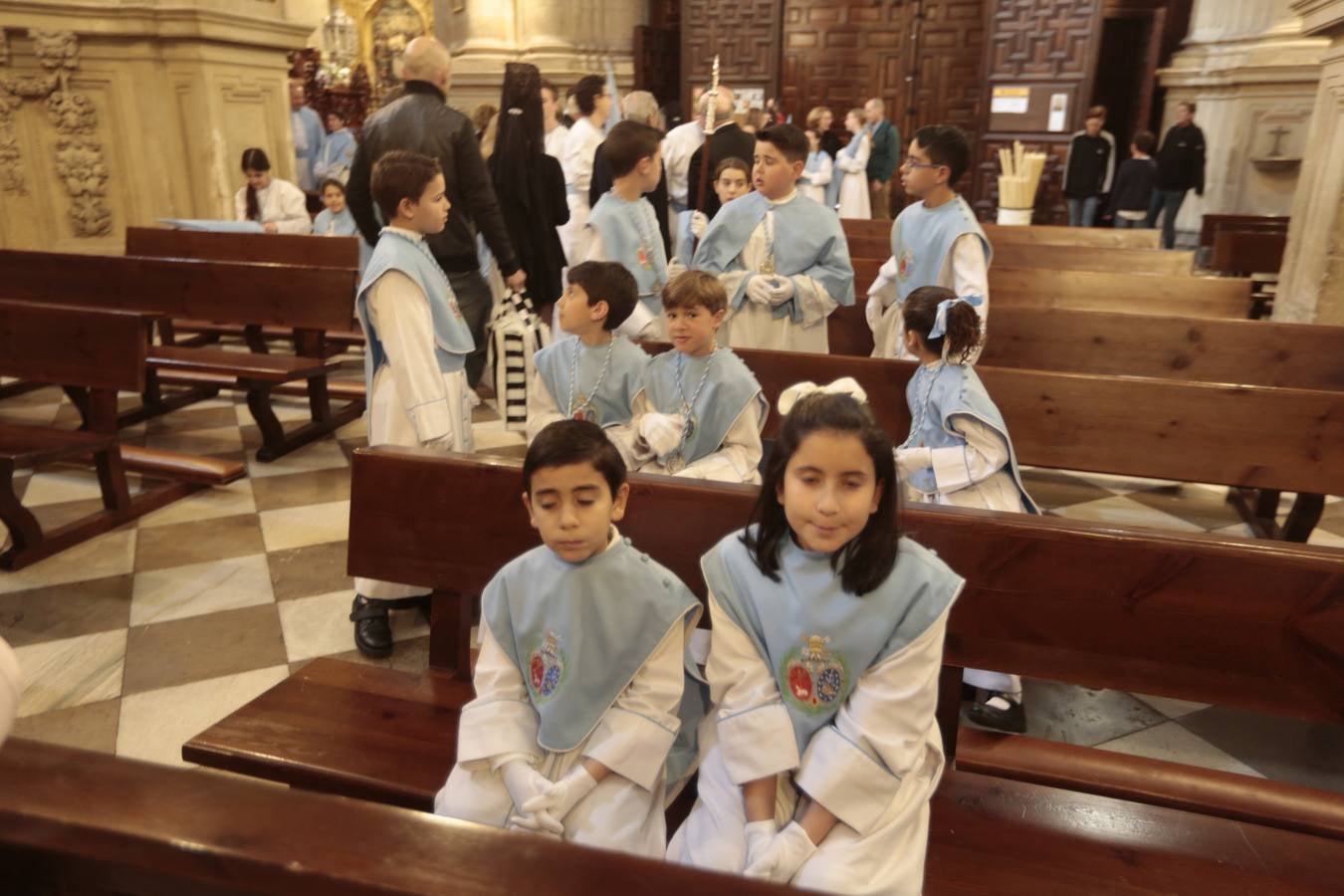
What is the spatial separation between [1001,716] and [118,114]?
25.7 feet

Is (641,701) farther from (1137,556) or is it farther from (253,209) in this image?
(253,209)

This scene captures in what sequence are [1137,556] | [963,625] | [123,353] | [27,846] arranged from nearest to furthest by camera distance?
[27,846] < [1137,556] < [963,625] < [123,353]

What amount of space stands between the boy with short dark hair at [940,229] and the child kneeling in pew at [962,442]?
93 centimetres

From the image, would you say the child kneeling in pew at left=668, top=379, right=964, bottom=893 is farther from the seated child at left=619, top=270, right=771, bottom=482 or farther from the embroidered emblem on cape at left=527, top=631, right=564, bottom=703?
the seated child at left=619, top=270, right=771, bottom=482

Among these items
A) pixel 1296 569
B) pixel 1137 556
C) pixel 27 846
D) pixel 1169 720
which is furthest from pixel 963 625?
pixel 27 846

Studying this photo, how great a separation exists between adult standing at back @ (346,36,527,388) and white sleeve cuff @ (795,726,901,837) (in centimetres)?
290

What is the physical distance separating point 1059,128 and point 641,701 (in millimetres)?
11999

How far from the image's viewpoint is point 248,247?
19.3 feet

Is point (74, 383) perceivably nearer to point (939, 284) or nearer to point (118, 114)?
point (939, 284)

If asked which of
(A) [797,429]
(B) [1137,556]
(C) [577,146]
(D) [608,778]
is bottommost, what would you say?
(D) [608,778]

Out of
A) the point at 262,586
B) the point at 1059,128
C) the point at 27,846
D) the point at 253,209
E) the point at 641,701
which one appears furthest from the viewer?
the point at 1059,128

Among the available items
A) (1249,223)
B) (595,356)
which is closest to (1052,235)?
(1249,223)

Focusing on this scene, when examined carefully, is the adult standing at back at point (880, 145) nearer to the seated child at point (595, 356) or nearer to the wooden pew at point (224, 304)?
the wooden pew at point (224, 304)

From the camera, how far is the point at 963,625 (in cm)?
181
